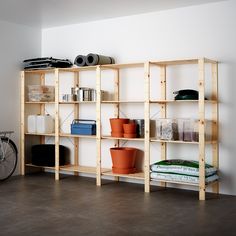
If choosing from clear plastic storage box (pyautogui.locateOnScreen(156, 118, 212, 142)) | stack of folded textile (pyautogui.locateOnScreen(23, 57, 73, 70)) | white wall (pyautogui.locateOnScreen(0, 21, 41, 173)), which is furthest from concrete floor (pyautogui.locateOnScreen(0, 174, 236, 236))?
stack of folded textile (pyautogui.locateOnScreen(23, 57, 73, 70))

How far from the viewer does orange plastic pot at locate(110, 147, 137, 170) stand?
5.99 metres

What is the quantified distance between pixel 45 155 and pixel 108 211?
8.43 feet

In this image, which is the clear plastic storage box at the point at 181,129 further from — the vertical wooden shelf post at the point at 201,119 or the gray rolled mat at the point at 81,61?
the gray rolled mat at the point at 81,61

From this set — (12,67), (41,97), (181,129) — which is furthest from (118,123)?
(12,67)

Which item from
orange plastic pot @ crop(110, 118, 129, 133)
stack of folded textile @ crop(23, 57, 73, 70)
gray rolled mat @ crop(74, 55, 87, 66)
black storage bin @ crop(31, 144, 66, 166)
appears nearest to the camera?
orange plastic pot @ crop(110, 118, 129, 133)

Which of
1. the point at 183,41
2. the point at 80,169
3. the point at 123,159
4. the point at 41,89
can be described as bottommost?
the point at 80,169

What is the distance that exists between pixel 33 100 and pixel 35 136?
2.63 ft

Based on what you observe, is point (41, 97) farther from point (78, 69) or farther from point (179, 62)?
point (179, 62)

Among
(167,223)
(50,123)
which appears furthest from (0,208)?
(50,123)

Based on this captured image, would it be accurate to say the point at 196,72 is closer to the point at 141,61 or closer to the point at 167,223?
the point at 141,61

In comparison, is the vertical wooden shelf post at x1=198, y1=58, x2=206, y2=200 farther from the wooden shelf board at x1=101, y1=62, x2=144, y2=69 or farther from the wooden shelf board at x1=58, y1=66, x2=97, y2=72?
the wooden shelf board at x1=58, y1=66, x2=97, y2=72

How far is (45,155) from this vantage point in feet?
22.6

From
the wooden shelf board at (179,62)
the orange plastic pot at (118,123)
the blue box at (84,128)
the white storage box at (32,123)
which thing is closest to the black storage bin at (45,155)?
the white storage box at (32,123)

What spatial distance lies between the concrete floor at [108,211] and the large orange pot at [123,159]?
30cm
